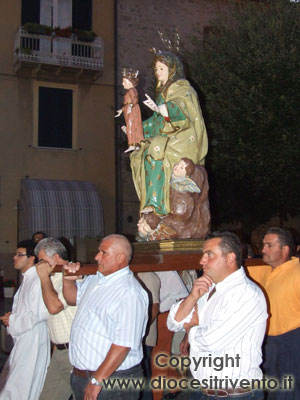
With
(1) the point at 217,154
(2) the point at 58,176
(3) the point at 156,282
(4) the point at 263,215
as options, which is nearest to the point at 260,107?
(1) the point at 217,154

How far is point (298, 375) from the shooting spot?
480cm

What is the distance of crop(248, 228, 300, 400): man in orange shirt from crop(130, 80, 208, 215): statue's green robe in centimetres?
130

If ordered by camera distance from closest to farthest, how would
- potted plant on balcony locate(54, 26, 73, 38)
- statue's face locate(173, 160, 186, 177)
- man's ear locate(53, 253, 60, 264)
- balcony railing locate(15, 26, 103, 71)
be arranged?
man's ear locate(53, 253, 60, 264)
statue's face locate(173, 160, 186, 177)
balcony railing locate(15, 26, 103, 71)
potted plant on balcony locate(54, 26, 73, 38)

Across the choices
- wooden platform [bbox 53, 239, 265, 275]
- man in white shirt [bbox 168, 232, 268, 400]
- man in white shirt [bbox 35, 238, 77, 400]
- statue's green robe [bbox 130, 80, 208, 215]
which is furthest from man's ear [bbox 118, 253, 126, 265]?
statue's green robe [bbox 130, 80, 208, 215]

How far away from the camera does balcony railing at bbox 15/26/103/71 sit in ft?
54.2

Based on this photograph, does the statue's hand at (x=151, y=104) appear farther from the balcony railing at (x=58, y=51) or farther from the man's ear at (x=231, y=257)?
the balcony railing at (x=58, y=51)

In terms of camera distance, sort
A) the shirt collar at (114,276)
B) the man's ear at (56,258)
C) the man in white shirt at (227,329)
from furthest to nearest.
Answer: the man's ear at (56,258)
the shirt collar at (114,276)
the man in white shirt at (227,329)

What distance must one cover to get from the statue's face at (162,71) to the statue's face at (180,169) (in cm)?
97

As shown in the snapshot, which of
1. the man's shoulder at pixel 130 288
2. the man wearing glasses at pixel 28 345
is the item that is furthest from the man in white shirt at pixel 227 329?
the man wearing glasses at pixel 28 345

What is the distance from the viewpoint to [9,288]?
1606 cm

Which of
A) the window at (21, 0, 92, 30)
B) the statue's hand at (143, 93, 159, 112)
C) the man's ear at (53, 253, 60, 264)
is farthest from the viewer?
the window at (21, 0, 92, 30)

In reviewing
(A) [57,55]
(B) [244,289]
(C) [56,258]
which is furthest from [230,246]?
(A) [57,55]

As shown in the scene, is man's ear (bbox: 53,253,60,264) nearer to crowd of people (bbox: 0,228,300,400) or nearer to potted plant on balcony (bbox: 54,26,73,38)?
crowd of people (bbox: 0,228,300,400)

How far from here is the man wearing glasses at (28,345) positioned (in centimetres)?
474
